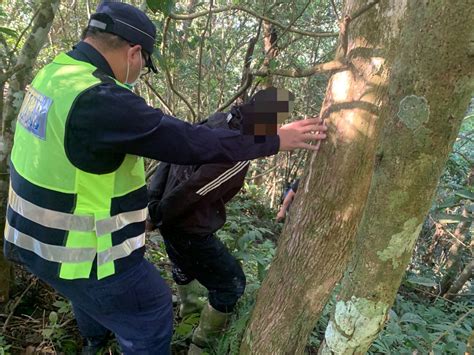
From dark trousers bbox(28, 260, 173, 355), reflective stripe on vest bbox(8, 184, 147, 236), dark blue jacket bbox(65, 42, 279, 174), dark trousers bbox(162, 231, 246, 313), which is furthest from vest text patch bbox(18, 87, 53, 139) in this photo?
dark trousers bbox(162, 231, 246, 313)

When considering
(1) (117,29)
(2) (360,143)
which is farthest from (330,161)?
(1) (117,29)

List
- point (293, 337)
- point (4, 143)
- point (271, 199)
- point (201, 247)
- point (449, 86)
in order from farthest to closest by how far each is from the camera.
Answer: point (271, 199) → point (4, 143) → point (201, 247) → point (293, 337) → point (449, 86)

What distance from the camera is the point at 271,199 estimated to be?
298 inches

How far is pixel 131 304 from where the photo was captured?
1.98 meters

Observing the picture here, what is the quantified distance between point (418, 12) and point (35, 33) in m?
2.47

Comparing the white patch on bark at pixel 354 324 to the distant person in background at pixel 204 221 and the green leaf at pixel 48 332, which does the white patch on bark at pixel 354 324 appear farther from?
the green leaf at pixel 48 332

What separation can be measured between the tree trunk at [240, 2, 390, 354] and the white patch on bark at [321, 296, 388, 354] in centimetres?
57

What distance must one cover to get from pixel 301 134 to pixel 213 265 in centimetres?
118

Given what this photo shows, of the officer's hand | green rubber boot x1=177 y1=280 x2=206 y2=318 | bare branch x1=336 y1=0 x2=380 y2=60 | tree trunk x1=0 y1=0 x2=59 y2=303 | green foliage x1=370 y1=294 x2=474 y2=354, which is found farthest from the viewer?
green rubber boot x1=177 y1=280 x2=206 y2=318

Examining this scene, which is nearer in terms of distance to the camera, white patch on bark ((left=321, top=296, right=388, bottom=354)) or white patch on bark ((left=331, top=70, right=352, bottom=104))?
white patch on bark ((left=321, top=296, right=388, bottom=354))

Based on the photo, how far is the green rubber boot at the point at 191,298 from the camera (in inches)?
120

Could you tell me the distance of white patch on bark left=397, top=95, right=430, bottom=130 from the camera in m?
1.07

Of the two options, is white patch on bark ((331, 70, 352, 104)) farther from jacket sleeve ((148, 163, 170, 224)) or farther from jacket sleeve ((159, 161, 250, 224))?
jacket sleeve ((148, 163, 170, 224))

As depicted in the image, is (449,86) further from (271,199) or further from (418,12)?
(271,199)
